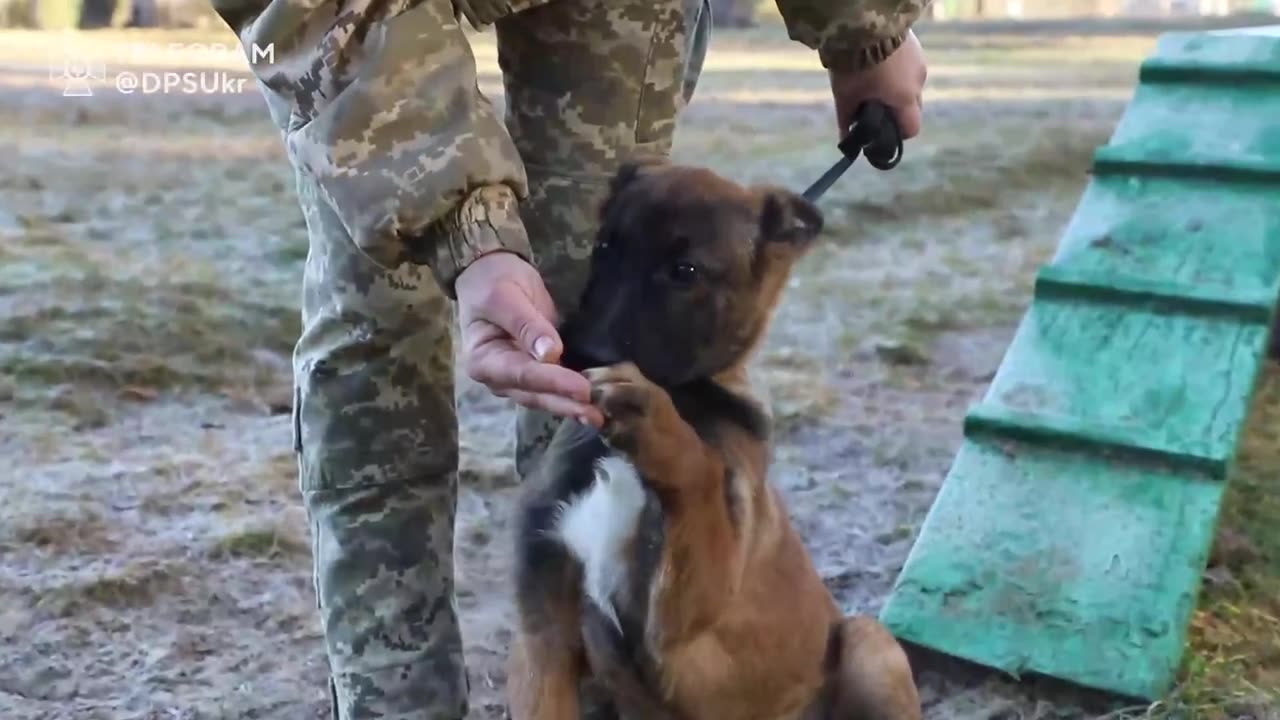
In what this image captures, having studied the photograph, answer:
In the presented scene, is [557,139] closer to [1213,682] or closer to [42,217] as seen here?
[1213,682]

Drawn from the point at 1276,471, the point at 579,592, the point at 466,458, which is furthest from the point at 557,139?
the point at 1276,471

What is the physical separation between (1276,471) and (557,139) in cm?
284

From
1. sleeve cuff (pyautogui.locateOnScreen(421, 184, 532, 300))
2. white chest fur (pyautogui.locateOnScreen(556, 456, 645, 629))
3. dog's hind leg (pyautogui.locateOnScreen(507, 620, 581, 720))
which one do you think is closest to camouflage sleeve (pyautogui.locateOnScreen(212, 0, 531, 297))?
sleeve cuff (pyautogui.locateOnScreen(421, 184, 532, 300))

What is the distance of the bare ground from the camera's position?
3.17 m

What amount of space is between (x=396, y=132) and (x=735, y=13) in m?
17.4

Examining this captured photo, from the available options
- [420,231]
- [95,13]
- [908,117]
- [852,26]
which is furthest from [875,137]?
[95,13]

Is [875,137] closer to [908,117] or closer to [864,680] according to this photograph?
[908,117]

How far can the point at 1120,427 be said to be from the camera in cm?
345

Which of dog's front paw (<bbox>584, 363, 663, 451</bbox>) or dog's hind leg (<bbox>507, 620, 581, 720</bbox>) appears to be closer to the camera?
dog's front paw (<bbox>584, 363, 663, 451</bbox>)

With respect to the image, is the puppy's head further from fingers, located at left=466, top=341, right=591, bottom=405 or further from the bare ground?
the bare ground

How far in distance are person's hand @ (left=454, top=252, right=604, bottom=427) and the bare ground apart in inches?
52.8

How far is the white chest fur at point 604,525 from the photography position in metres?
2.20

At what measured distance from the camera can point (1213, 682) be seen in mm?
3053

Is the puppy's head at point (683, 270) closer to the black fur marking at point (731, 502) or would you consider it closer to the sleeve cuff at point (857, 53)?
the black fur marking at point (731, 502)
